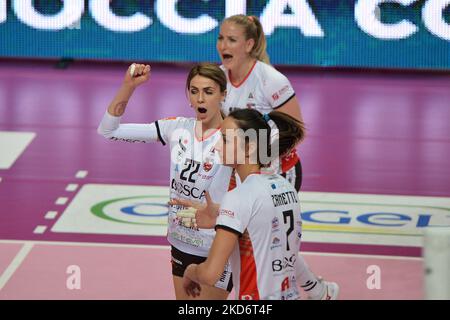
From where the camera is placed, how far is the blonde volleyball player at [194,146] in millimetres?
5941

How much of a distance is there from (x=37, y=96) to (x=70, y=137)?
1953 millimetres

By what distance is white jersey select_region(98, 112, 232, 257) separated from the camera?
5.95 meters

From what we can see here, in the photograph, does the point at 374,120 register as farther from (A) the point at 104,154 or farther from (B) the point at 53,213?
(B) the point at 53,213

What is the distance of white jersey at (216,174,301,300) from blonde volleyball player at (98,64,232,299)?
3.27 feet

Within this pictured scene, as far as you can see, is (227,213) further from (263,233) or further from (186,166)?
(186,166)

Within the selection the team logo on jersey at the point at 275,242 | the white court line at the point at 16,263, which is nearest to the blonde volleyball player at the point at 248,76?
the white court line at the point at 16,263

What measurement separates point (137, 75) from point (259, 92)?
5.52 ft

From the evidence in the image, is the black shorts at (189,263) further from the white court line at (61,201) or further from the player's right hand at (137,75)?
the white court line at (61,201)

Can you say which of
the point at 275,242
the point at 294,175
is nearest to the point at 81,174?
the point at 294,175

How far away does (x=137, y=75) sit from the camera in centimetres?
589

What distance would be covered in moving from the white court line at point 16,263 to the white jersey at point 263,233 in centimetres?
340

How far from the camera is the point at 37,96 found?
13.9 meters

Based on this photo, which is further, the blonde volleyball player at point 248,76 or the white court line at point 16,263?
the white court line at point 16,263
